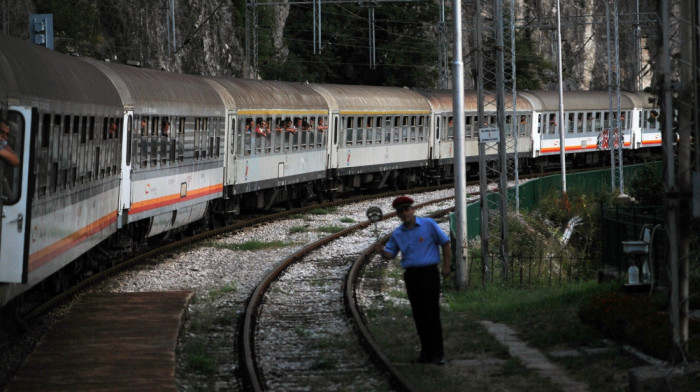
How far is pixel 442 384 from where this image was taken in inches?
431

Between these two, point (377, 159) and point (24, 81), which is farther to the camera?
point (377, 159)

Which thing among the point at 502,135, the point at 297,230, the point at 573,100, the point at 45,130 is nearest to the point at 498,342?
the point at 45,130

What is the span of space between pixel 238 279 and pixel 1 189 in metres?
9.31

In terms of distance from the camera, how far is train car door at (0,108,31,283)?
1020 centimetres

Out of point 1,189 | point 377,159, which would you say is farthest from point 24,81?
point 377,159

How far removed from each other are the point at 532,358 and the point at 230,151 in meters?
16.0

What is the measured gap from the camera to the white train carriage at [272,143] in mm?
27594

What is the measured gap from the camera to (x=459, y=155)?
58.9 feet

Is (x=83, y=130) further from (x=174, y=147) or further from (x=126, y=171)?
(x=174, y=147)

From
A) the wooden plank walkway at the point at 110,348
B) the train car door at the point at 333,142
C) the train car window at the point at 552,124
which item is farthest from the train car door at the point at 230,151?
the train car window at the point at 552,124

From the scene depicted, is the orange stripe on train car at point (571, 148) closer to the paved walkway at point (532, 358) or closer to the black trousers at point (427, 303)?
the paved walkway at point (532, 358)

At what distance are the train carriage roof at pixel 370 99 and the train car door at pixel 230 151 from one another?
8.45 meters

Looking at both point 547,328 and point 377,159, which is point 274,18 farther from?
point 547,328

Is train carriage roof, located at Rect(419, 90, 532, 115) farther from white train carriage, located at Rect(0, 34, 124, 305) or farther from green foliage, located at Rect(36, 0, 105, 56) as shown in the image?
white train carriage, located at Rect(0, 34, 124, 305)
